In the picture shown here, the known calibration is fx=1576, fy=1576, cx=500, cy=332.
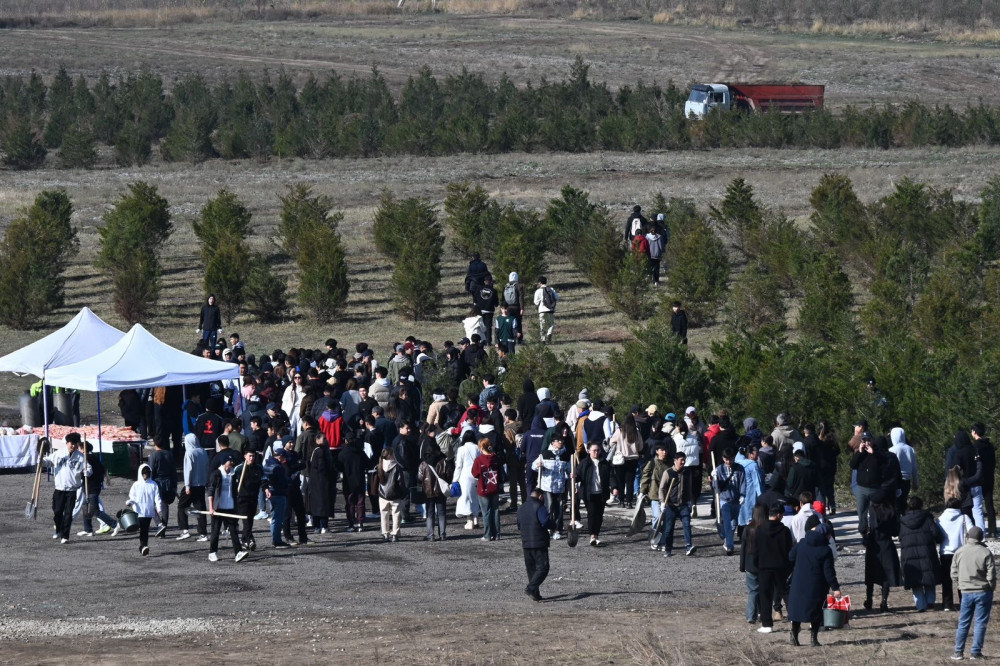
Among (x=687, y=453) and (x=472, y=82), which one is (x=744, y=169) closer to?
(x=472, y=82)

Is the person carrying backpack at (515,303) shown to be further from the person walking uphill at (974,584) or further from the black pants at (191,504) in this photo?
the person walking uphill at (974,584)

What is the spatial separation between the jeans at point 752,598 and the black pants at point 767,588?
136 millimetres

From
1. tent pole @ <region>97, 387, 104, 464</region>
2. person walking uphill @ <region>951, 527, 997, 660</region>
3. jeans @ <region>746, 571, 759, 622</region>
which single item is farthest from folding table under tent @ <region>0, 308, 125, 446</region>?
person walking uphill @ <region>951, 527, 997, 660</region>

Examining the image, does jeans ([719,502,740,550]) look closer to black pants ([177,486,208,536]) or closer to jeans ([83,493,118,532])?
black pants ([177,486,208,536])

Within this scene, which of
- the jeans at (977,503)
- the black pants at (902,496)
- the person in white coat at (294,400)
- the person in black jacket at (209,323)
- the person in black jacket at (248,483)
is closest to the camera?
the black pants at (902,496)

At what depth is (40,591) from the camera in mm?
14430

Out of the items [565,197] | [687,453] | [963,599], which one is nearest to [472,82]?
[565,197]

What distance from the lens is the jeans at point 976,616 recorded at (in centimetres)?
1184

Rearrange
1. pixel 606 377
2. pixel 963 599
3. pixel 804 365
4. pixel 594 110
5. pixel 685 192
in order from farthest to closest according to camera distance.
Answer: pixel 594 110
pixel 685 192
pixel 606 377
pixel 804 365
pixel 963 599

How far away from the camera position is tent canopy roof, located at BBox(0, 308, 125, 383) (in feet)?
67.4

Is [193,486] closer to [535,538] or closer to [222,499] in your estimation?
[222,499]

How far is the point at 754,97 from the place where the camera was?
62594 millimetres

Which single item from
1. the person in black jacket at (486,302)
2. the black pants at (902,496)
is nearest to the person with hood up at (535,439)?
the black pants at (902,496)

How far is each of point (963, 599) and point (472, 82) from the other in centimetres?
5927
